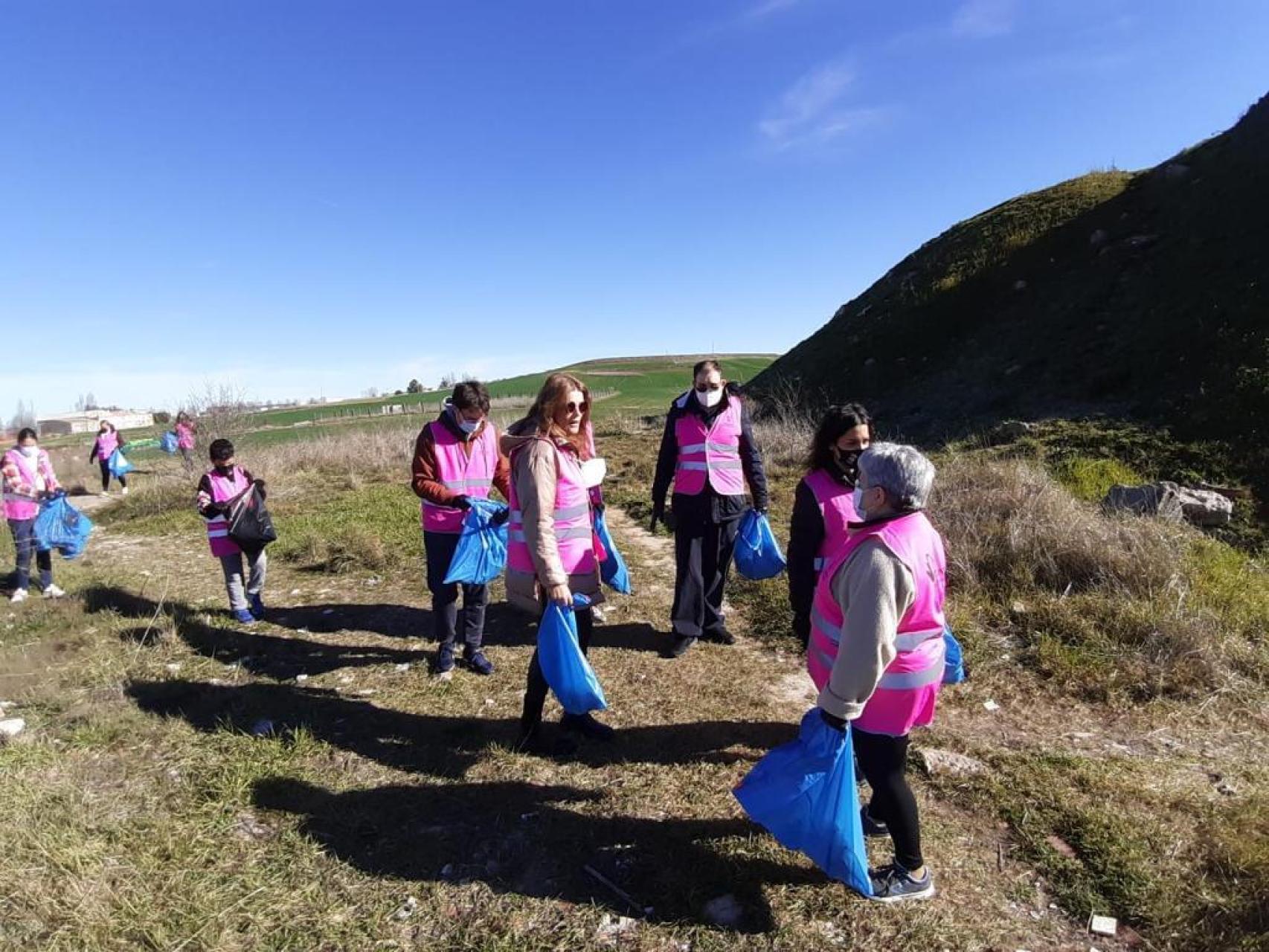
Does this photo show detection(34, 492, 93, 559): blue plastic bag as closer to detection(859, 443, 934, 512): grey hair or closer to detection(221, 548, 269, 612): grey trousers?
detection(221, 548, 269, 612): grey trousers

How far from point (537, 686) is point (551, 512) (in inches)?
40.2

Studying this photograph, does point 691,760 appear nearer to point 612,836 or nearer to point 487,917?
point 612,836

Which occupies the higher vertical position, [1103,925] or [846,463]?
[846,463]

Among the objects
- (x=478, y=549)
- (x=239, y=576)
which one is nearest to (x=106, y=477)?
(x=239, y=576)

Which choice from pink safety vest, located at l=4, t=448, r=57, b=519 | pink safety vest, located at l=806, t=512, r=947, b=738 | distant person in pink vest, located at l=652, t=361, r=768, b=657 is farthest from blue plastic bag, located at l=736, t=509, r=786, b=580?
pink safety vest, located at l=4, t=448, r=57, b=519

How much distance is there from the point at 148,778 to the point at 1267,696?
20.2 feet

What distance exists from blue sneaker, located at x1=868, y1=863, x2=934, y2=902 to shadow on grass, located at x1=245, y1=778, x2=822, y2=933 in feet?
0.87

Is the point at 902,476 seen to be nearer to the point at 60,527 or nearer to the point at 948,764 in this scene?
the point at 948,764

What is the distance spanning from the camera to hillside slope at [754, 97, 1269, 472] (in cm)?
993

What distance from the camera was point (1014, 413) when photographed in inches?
460

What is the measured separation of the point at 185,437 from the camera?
14.9 m

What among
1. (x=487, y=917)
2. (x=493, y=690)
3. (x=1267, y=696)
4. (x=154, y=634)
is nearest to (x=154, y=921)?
(x=487, y=917)

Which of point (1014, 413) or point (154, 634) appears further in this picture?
point (1014, 413)

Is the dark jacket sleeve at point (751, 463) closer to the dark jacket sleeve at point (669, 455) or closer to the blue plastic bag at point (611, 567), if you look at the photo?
the dark jacket sleeve at point (669, 455)
